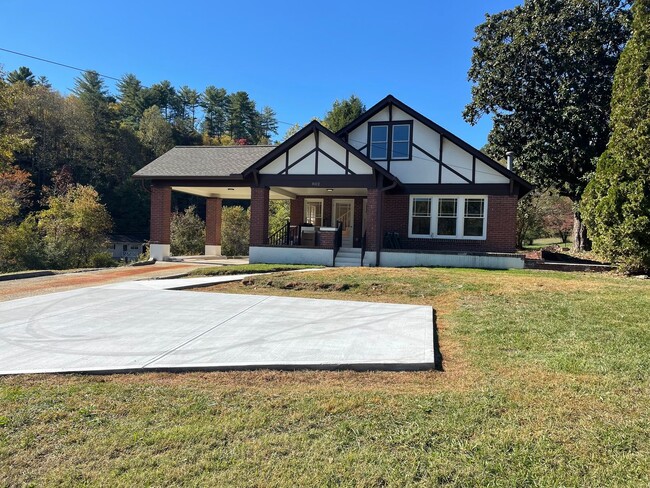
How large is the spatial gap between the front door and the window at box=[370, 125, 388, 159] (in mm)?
2659

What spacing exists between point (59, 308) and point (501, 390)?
25.2 ft

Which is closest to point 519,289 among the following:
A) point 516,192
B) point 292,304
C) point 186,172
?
point 292,304

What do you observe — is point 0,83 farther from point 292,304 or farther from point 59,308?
point 292,304

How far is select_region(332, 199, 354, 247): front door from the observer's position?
18.9m

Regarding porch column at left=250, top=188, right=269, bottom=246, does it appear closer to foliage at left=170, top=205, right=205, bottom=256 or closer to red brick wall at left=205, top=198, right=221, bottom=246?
red brick wall at left=205, top=198, right=221, bottom=246

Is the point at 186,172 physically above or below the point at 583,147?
below

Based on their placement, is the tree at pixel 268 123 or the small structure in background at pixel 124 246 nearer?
the small structure in background at pixel 124 246

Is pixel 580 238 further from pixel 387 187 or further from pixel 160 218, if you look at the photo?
pixel 160 218

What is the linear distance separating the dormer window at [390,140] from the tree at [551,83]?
850 cm

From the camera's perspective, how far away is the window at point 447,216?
1656 centimetres

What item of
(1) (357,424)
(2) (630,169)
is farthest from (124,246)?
(1) (357,424)

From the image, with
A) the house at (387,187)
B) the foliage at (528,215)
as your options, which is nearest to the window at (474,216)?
the house at (387,187)

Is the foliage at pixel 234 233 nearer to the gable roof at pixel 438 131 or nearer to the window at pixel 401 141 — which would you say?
the gable roof at pixel 438 131

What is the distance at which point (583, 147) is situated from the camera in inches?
786
